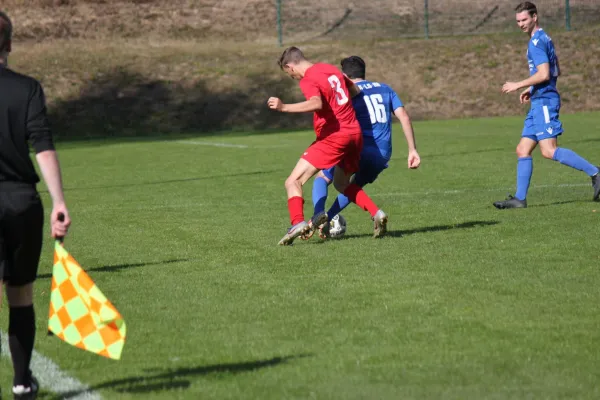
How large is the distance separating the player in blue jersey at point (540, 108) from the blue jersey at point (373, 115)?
2.22 meters

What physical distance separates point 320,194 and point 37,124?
5.96 m

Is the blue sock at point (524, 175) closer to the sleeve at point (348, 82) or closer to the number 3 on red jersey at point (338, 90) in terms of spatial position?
the sleeve at point (348, 82)

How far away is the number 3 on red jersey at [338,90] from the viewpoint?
9.57 metres

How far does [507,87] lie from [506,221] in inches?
58.7

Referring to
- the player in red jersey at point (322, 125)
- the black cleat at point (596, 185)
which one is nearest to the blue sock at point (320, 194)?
the player in red jersey at point (322, 125)

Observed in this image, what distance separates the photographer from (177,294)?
7762mm

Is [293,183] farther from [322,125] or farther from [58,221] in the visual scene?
[58,221]

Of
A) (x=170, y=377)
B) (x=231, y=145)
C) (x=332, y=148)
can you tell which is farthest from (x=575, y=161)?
(x=231, y=145)

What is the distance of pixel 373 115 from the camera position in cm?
1046

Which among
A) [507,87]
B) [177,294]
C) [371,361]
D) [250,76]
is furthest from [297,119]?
[371,361]

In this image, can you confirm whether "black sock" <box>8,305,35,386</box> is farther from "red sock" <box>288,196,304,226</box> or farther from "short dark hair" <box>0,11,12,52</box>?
"red sock" <box>288,196,304,226</box>

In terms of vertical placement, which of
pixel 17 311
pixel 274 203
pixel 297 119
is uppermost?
pixel 17 311

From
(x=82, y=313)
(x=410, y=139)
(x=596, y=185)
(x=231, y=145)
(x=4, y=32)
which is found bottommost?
(x=231, y=145)

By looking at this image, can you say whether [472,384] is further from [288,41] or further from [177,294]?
[288,41]
